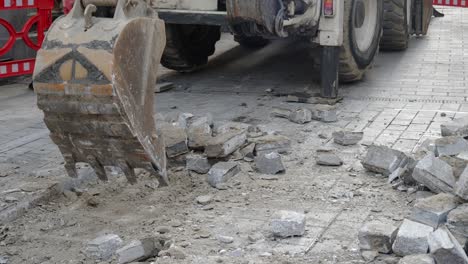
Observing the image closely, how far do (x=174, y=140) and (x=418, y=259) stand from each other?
2.70m

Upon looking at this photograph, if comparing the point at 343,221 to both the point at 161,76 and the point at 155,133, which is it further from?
the point at 161,76

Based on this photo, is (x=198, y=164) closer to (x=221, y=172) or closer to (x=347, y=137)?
(x=221, y=172)

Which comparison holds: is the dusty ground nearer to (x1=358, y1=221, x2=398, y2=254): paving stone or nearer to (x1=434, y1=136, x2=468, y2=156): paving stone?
(x1=358, y1=221, x2=398, y2=254): paving stone

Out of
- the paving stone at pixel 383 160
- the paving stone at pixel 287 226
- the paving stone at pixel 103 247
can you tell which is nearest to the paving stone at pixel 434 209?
the paving stone at pixel 287 226

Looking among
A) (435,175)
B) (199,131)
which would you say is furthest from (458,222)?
(199,131)

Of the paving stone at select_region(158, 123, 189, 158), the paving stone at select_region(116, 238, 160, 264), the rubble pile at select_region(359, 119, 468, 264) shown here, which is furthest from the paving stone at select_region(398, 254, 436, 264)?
the paving stone at select_region(158, 123, 189, 158)

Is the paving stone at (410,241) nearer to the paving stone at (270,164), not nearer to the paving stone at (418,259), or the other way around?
the paving stone at (418,259)

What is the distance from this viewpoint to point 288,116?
25.6ft

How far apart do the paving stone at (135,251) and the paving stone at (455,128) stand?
3.16 meters

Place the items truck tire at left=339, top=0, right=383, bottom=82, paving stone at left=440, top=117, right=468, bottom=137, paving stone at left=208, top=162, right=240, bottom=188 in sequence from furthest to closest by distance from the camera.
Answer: truck tire at left=339, top=0, right=383, bottom=82 → paving stone at left=440, top=117, right=468, bottom=137 → paving stone at left=208, top=162, right=240, bottom=188

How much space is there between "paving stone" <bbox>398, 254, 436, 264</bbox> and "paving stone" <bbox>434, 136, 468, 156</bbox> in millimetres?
1818

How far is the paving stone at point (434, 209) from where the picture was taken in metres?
4.72

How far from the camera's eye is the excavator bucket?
4773 millimetres

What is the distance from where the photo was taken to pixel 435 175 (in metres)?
5.41
